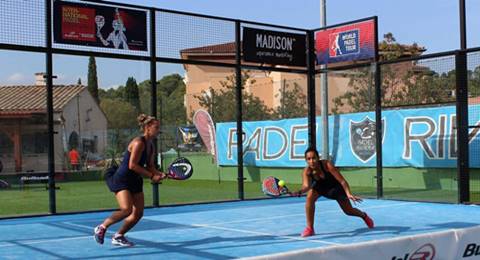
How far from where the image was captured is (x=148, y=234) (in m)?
10.2

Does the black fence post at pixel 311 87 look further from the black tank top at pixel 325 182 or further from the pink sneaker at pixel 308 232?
the pink sneaker at pixel 308 232

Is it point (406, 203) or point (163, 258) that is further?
point (406, 203)

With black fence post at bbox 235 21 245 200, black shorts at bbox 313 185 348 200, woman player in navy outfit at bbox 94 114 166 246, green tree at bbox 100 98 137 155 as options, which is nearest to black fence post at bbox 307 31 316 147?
black fence post at bbox 235 21 245 200

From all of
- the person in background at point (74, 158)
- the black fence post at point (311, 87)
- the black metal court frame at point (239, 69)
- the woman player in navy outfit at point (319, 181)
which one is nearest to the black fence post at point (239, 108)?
the black metal court frame at point (239, 69)

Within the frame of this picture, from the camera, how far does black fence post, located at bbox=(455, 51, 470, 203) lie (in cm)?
1394

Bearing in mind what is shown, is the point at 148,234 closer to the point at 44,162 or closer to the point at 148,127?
the point at 148,127

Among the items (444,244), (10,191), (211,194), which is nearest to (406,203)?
(211,194)

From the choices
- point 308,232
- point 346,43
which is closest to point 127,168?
point 308,232

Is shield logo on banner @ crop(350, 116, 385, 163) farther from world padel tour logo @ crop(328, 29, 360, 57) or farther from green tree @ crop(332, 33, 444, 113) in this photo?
world padel tour logo @ crop(328, 29, 360, 57)

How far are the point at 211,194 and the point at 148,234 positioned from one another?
7737 mm

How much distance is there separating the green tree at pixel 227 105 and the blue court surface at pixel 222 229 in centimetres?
774

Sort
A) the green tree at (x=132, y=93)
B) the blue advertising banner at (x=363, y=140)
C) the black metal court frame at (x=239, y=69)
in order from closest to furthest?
the black metal court frame at (x=239, y=69) < the blue advertising banner at (x=363, y=140) < the green tree at (x=132, y=93)

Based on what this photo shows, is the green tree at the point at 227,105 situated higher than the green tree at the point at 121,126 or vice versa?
the green tree at the point at 227,105

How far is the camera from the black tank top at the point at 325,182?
10055 millimetres
